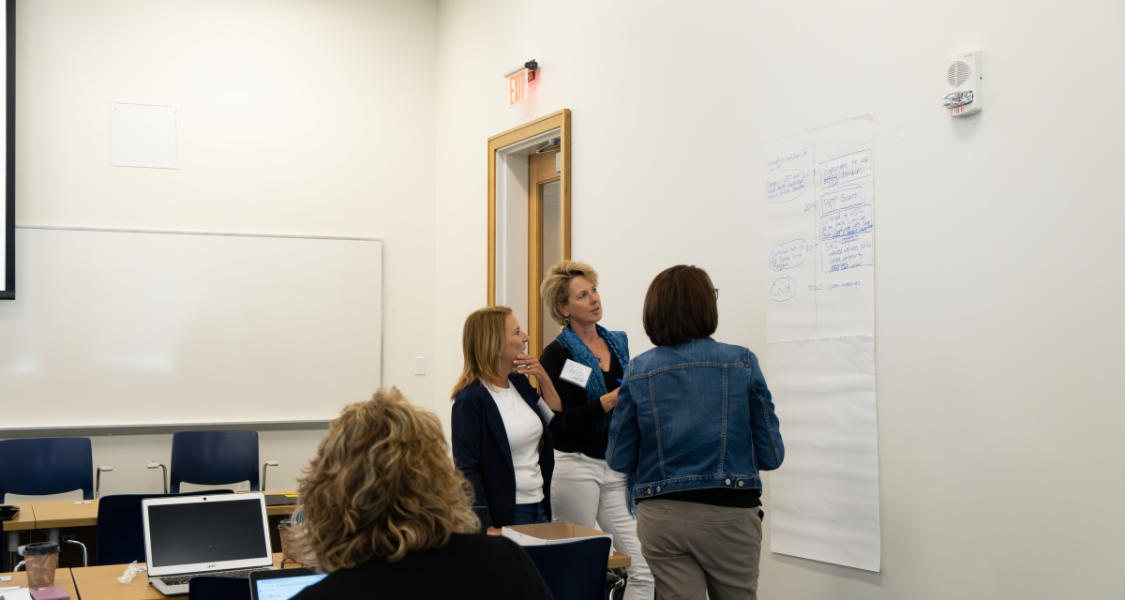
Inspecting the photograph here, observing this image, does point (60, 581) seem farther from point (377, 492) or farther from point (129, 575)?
point (377, 492)

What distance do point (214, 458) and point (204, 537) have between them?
242 centimetres

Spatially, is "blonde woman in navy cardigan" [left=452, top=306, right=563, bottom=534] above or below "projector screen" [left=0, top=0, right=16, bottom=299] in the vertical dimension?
below

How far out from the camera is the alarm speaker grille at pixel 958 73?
101 inches

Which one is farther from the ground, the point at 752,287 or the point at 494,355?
the point at 752,287

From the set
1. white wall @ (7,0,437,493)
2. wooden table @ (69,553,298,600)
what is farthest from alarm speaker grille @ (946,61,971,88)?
white wall @ (7,0,437,493)

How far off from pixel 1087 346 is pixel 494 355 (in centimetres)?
172

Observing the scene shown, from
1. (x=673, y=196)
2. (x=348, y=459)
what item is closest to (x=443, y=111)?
(x=673, y=196)

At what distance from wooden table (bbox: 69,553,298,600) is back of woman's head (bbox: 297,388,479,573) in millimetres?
1344

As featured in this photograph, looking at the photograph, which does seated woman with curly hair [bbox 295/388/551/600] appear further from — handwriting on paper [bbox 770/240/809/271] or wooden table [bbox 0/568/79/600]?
handwriting on paper [bbox 770/240/809/271]

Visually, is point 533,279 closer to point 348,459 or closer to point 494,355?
point 494,355

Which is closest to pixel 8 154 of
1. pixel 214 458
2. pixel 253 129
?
pixel 253 129

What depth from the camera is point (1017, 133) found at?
243cm

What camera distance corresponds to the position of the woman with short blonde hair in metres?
3.09

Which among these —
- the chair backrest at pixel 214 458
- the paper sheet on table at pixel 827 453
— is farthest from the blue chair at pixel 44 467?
the paper sheet on table at pixel 827 453
